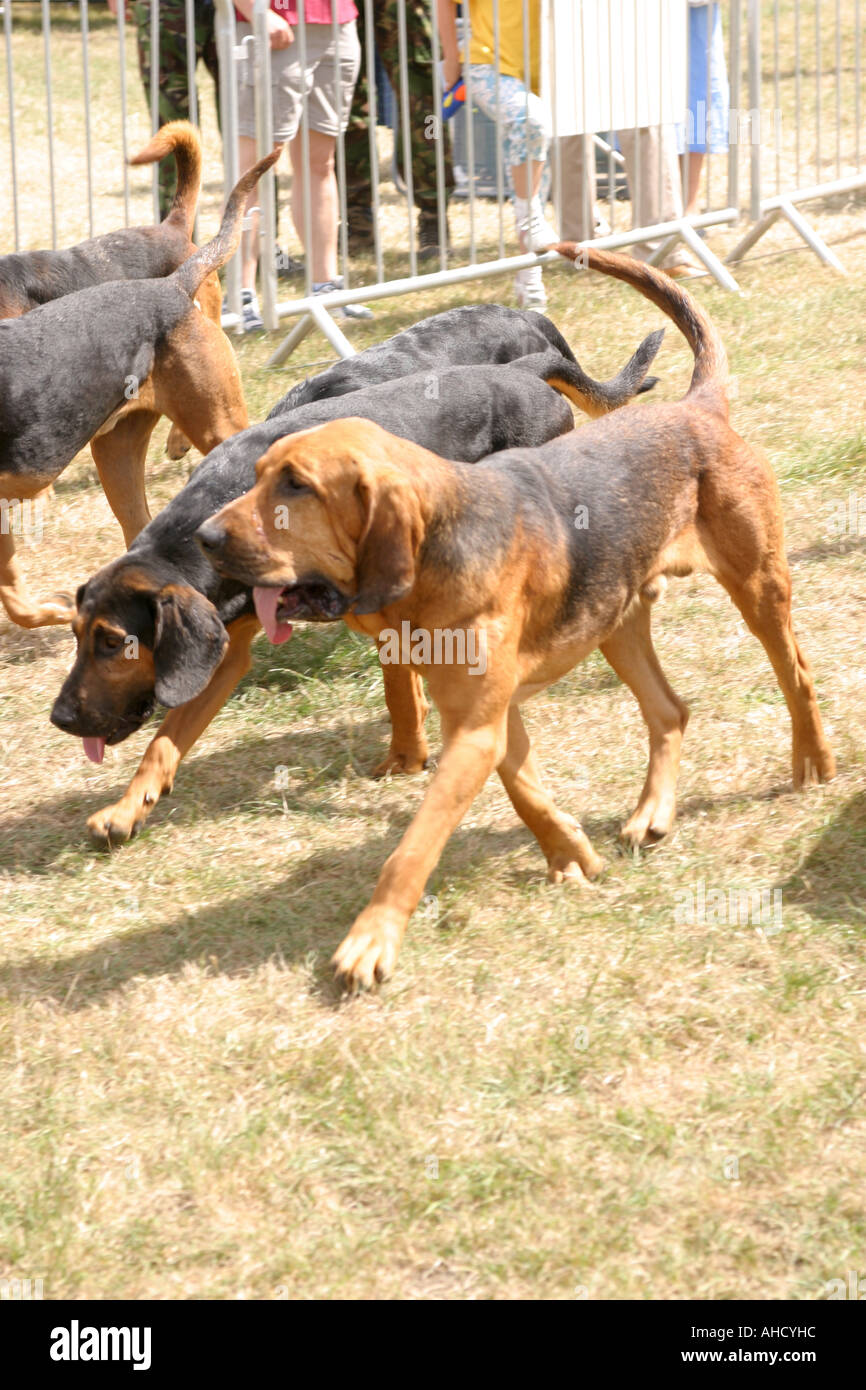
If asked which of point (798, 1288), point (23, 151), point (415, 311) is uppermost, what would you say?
point (23, 151)

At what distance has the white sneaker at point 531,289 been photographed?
30.4 feet

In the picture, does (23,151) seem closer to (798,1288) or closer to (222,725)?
(222,725)

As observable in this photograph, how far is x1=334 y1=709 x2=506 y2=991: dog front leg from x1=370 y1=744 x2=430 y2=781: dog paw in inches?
47.0

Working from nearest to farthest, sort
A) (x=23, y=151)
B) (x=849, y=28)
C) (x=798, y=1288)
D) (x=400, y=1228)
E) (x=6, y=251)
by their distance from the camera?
1. (x=798, y=1288)
2. (x=400, y=1228)
3. (x=6, y=251)
4. (x=23, y=151)
5. (x=849, y=28)

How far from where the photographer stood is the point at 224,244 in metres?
6.38

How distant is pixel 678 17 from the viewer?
9.55 metres

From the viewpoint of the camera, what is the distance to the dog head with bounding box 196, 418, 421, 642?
11.8 ft

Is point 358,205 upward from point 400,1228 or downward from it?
upward

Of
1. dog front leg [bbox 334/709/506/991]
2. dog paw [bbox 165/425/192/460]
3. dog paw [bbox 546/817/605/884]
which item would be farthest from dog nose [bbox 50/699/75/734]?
dog paw [bbox 165/425/192/460]

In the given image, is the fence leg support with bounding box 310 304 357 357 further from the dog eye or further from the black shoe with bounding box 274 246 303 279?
the dog eye

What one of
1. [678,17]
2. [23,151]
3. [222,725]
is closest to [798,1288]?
[222,725]

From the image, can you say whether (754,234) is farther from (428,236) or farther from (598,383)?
(598,383)

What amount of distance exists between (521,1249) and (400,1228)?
24 cm

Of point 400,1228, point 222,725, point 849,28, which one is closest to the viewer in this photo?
point 400,1228
